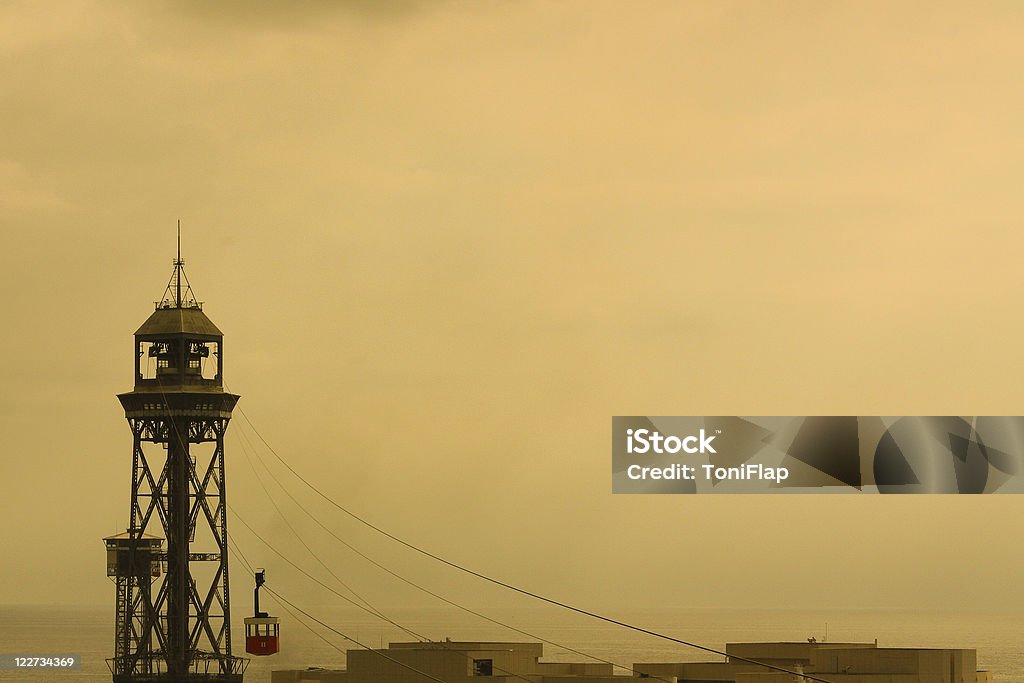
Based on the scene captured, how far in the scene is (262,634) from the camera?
10625 centimetres

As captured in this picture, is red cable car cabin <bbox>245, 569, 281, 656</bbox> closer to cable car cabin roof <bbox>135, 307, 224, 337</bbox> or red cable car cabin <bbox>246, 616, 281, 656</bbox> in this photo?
red cable car cabin <bbox>246, 616, 281, 656</bbox>

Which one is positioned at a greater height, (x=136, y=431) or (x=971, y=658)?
(x=136, y=431)

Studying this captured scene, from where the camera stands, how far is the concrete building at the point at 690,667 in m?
105

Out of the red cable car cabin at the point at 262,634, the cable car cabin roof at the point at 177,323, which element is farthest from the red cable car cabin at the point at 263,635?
the cable car cabin roof at the point at 177,323

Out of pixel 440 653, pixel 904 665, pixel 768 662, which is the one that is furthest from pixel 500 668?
pixel 904 665

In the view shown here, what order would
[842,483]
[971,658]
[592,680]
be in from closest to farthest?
1. [842,483]
2. [592,680]
3. [971,658]

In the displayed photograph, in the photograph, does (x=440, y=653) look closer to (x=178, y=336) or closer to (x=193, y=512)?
(x=193, y=512)

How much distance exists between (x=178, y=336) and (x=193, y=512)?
12164mm

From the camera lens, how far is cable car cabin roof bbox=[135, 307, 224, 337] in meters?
108

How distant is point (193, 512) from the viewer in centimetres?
10812

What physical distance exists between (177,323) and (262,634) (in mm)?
21951

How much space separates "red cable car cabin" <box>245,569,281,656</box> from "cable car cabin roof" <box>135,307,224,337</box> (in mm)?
17990

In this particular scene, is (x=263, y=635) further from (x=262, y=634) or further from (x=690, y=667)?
(x=690, y=667)

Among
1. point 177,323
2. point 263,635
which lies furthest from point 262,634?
point 177,323
